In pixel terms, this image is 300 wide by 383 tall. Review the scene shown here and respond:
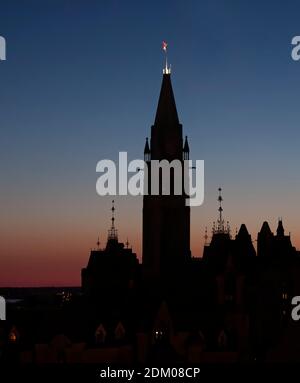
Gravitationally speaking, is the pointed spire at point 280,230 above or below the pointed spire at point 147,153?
below

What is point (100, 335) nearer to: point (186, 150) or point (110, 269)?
point (110, 269)

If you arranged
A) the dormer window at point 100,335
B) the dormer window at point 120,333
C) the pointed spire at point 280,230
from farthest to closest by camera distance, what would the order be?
the pointed spire at point 280,230 < the dormer window at point 120,333 < the dormer window at point 100,335

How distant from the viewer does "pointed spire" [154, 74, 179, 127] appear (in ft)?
331

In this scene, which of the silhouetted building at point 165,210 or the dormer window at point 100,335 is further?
the silhouetted building at point 165,210

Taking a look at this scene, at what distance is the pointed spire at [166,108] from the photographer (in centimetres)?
10094

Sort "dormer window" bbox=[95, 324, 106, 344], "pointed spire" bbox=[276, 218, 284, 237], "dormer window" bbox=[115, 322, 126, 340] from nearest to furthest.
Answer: "dormer window" bbox=[95, 324, 106, 344] → "dormer window" bbox=[115, 322, 126, 340] → "pointed spire" bbox=[276, 218, 284, 237]

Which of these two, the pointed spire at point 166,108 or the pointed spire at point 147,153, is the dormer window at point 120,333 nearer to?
the pointed spire at point 147,153

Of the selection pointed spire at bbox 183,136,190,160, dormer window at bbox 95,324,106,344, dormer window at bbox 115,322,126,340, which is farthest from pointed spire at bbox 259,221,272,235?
dormer window at bbox 95,324,106,344

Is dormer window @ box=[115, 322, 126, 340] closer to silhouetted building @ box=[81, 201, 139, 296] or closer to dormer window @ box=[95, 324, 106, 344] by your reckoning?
dormer window @ box=[95, 324, 106, 344]

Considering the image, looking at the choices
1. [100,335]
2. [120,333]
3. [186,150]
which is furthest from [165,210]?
[100,335]

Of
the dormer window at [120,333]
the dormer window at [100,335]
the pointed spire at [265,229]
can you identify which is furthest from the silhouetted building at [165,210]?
the dormer window at [100,335]

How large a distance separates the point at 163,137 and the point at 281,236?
20975 mm

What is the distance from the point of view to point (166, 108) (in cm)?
10125
